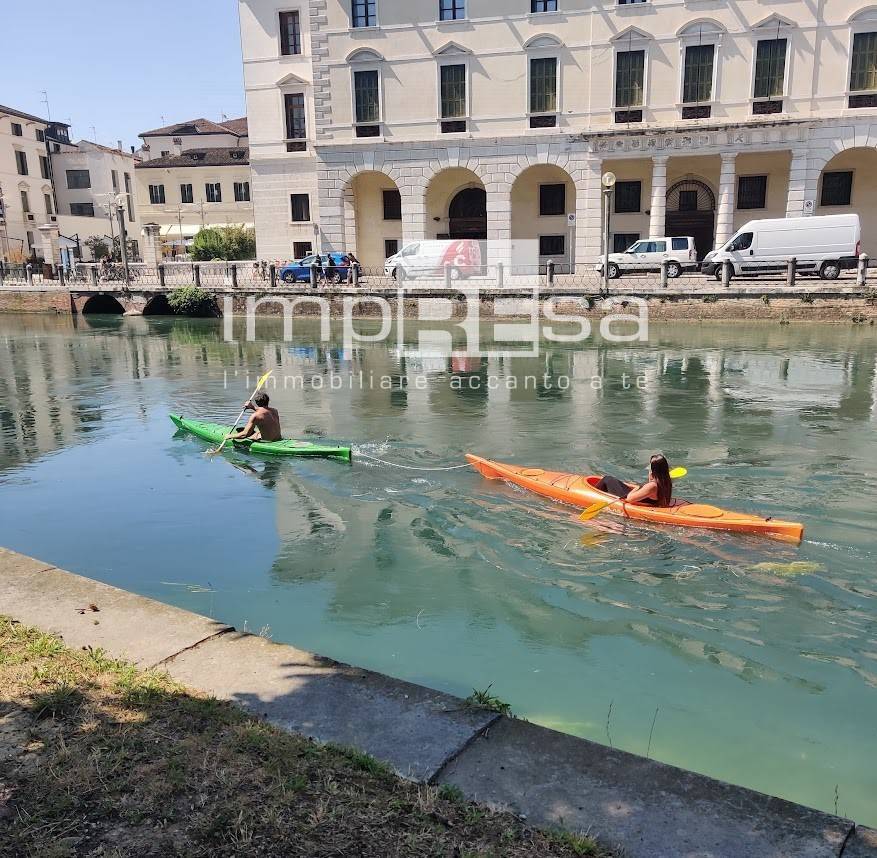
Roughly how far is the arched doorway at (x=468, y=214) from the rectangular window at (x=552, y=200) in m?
2.65

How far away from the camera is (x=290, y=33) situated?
3772 cm

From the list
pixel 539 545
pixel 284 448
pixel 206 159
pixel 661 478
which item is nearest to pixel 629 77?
pixel 284 448

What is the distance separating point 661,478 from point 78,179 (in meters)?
63.2

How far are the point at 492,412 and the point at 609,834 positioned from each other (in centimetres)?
1267

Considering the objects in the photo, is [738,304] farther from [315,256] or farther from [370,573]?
[370,573]

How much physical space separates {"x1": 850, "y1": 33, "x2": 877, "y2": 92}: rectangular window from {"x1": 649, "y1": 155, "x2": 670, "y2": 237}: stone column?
724 cm

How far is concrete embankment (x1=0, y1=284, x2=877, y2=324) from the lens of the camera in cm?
2633

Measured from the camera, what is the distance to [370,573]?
8.30 meters

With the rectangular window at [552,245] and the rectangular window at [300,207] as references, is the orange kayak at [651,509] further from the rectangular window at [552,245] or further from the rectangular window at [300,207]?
the rectangular window at [300,207]

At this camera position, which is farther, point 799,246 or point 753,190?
point 753,190

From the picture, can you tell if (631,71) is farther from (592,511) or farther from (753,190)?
(592,511)

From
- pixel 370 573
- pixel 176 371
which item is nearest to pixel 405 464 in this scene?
pixel 370 573

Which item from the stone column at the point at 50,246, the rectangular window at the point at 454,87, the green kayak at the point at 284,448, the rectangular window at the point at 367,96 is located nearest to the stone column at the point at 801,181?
the rectangular window at the point at 454,87

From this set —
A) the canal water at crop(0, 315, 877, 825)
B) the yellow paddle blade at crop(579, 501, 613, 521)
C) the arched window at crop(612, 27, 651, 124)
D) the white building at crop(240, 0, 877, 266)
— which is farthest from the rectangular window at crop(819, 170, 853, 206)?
the yellow paddle blade at crop(579, 501, 613, 521)
